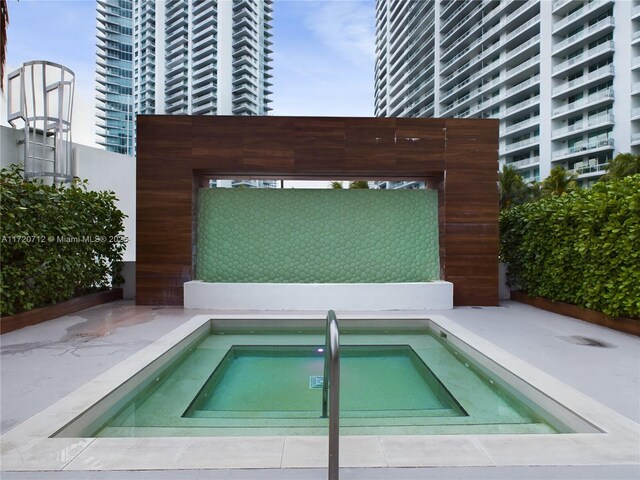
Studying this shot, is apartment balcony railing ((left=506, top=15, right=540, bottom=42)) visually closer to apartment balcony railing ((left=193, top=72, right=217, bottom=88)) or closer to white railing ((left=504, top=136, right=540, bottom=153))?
white railing ((left=504, top=136, right=540, bottom=153))

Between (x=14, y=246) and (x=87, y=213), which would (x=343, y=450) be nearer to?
(x=14, y=246)

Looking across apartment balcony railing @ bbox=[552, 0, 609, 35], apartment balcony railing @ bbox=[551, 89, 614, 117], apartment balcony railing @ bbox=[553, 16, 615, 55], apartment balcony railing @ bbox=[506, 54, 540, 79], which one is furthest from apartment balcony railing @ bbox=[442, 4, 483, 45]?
apartment balcony railing @ bbox=[551, 89, 614, 117]

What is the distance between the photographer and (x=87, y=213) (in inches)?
250

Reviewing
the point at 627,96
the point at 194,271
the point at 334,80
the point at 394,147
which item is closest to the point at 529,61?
the point at 627,96

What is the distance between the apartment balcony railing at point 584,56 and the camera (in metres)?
29.7

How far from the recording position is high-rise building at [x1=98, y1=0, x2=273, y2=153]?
69188 millimetres

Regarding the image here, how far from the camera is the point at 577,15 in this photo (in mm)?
32031

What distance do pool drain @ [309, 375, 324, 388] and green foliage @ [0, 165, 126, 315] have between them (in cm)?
416

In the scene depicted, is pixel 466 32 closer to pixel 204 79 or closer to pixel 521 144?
pixel 521 144

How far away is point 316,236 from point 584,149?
114 ft

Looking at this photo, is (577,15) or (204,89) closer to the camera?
(577,15)

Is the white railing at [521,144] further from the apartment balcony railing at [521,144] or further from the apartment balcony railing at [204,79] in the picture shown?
the apartment balcony railing at [204,79]

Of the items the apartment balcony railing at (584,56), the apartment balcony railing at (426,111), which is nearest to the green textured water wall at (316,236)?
the apartment balcony railing at (584,56)

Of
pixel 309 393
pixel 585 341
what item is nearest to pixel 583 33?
pixel 585 341
